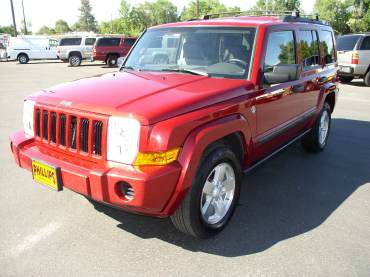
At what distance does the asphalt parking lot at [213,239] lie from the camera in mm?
2939

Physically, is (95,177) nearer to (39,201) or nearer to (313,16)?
(39,201)

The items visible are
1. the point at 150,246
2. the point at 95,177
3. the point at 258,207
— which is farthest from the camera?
the point at 258,207

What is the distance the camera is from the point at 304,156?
5688 mm

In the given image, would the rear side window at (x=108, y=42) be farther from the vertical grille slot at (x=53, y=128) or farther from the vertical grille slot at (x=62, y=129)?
the vertical grille slot at (x=62, y=129)

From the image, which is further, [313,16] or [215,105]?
[313,16]

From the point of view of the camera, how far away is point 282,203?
406 cm

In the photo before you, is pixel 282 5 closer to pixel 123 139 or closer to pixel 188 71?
pixel 188 71

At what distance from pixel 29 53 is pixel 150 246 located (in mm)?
28230

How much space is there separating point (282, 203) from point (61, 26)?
453ft

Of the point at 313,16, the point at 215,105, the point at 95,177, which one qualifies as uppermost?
the point at 313,16

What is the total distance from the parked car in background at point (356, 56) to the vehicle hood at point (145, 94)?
11.0 meters

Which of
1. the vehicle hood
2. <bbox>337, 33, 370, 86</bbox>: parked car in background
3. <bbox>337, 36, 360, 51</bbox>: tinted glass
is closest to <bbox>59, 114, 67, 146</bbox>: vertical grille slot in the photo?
the vehicle hood

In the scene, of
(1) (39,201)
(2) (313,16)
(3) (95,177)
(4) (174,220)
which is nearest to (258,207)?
(4) (174,220)

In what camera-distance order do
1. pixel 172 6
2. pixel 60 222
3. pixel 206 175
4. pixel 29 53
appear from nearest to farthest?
1. pixel 206 175
2. pixel 60 222
3. pixel 29 53
4. pixel 172 6
